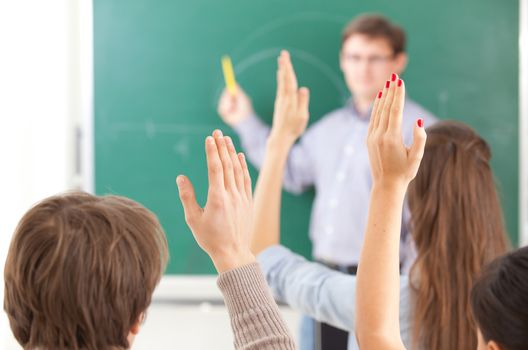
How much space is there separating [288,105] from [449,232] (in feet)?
1.54

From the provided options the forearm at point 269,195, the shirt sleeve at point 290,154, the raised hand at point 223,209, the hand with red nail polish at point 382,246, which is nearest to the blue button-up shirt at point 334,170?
the shirt sleeve at point 290,154

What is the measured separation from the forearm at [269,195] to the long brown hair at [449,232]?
33 cm

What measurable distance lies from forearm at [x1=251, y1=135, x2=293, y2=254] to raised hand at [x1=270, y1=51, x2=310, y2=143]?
0.9 inches

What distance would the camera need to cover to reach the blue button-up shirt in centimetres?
276

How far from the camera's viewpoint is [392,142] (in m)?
1.07

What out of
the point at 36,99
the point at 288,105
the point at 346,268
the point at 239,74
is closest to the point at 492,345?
the point at 288,105

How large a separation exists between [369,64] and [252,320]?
6.51 feet

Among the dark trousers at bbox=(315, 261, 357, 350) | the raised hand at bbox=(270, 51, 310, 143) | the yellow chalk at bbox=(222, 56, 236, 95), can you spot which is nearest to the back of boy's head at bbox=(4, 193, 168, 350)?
the raised hand at bbox=(270, 51, 310, 143)

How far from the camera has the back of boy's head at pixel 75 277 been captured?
100 cm

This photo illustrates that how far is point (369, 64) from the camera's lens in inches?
111

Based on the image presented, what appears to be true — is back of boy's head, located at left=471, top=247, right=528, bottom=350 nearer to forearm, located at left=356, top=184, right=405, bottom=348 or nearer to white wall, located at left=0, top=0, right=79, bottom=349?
forearm, located at left=356, top=184, right=405, bottom=348

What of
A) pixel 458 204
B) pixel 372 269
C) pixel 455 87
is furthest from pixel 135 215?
pixel 455 87

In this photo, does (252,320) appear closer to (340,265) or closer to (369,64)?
(340,265)

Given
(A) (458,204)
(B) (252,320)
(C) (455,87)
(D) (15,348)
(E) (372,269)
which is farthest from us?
(C) (455,87)
